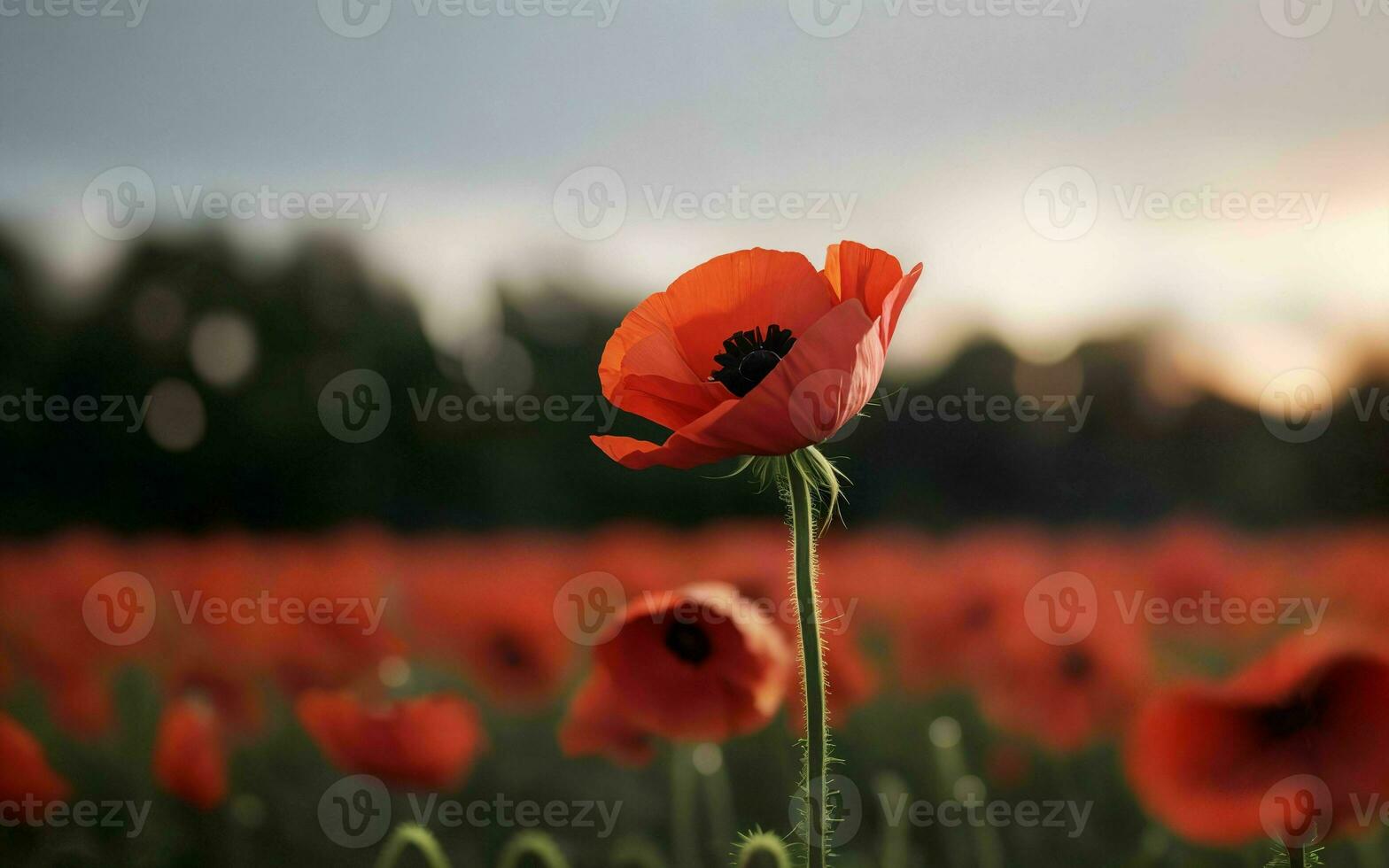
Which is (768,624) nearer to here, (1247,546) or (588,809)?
(588,809)

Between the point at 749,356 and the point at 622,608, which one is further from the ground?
the point at 749,356

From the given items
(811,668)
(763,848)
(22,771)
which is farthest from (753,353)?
(22,771)

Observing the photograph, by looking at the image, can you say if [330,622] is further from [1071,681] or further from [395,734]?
[1071,681]

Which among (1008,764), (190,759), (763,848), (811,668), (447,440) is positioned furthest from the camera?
(447,440)

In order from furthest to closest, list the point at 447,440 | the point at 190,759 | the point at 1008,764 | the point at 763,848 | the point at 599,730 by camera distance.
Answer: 1. the point at 447,440
2. the point at 1008,764
3. the point at 190,759
4. the point at 599,730
5. the point at 763,848

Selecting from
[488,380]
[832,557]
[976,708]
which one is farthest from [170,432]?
[976,708]

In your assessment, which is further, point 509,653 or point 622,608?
point 509,653

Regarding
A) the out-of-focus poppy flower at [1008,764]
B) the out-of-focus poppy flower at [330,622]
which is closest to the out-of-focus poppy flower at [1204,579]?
the out-of-focus poppy flower at [1008,764]

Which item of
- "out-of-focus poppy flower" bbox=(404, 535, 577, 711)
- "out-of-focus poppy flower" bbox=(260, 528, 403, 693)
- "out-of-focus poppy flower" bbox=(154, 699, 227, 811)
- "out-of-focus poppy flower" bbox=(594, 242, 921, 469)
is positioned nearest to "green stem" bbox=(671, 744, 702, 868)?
"out-of-focus poppy flower" bbox=(404, 535, 577, 711)

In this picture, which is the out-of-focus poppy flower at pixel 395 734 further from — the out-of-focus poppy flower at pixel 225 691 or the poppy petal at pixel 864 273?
the poppy petal at pixel 864 273
